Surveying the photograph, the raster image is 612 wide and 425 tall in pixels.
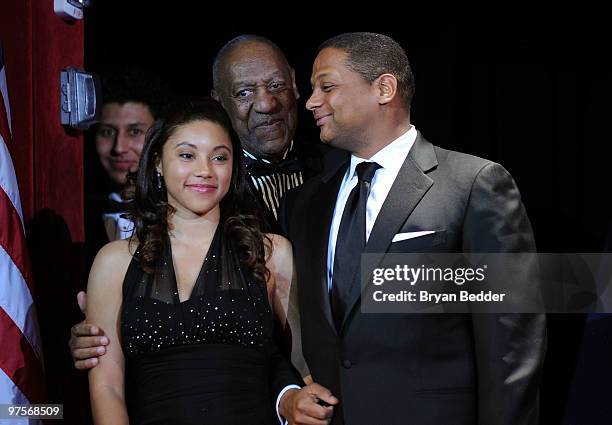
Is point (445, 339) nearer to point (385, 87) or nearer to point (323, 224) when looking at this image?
point (323, 224)

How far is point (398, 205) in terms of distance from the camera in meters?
2.17

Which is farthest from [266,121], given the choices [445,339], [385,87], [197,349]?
[445,339]

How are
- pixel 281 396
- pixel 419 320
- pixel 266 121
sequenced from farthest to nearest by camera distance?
pixel 266 121 → pixel 281 396 → pixel 419 320

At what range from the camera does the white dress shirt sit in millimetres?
2242

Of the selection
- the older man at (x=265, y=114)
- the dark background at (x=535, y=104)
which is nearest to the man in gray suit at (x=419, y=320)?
the older man at (x=265, y=114)

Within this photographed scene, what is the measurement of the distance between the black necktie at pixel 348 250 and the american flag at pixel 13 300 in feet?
2.76

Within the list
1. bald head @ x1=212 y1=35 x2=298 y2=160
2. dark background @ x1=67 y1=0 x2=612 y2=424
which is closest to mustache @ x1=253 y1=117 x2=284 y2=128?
bald head @ x1=212 y1=35 x2=298 y2=160

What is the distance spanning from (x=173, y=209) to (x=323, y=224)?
0.40 metres

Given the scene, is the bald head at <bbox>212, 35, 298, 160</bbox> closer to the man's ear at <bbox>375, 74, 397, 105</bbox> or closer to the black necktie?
the man's ear at <bbox>375, 74, 397, 105</bbox>

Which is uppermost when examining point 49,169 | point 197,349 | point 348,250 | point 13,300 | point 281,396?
point 49,169

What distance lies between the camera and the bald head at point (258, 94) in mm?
2932

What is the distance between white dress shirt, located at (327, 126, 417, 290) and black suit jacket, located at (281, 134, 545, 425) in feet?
0.20

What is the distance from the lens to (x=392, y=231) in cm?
215

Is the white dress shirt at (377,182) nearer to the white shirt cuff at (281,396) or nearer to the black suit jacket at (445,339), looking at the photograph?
the black suit jacket at (445,339)
